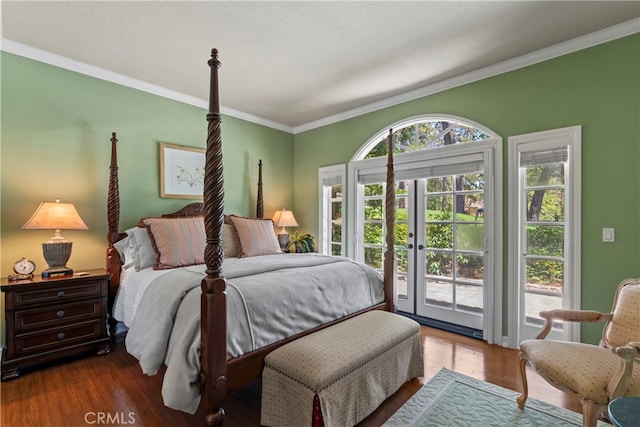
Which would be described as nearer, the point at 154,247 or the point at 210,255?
the point at 210,255

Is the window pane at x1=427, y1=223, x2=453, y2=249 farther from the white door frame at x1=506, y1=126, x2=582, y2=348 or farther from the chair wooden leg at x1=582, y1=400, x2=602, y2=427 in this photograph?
the chair wooden leg at x1=582, y1=400, x2=602, y2=427

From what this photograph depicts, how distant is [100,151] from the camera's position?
3.09m

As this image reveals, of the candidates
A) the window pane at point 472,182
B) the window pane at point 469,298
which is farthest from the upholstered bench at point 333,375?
the window pane at point 472,182

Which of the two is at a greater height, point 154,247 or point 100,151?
point 100,151

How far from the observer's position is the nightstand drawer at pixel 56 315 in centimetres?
231

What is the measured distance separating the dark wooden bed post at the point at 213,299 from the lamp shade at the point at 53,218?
166 centimetres

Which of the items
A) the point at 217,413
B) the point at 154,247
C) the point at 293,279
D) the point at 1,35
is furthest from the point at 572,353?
the point at 1,35

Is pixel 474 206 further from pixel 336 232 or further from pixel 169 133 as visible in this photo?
pixel 169 133

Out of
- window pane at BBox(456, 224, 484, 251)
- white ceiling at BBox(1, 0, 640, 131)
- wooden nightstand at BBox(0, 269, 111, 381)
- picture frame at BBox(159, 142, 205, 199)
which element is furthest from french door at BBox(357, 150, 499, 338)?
wooden nightstand at BBox(0, 269, 111, 381)

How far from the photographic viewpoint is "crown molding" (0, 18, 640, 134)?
2439mm

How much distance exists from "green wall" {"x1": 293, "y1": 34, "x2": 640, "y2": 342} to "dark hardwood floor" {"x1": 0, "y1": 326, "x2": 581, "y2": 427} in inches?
27.1

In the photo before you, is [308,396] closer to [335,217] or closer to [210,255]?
[210,255]

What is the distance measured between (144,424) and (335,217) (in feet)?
10.6

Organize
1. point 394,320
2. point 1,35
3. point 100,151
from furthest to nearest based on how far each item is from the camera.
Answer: point 100,151, point 1,35, point 394,320
